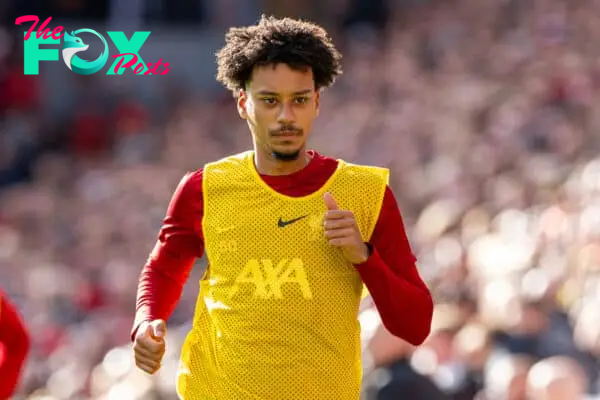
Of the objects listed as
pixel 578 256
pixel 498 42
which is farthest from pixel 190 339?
pixel 498 42

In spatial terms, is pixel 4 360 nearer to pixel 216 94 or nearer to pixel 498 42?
pixel 498 42

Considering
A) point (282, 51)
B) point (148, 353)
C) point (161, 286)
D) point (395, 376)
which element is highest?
point (282, 51)

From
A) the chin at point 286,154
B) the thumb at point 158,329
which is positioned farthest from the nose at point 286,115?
the thumb at point 158,329

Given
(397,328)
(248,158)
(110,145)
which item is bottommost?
(110,145)

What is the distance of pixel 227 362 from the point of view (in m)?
5.01

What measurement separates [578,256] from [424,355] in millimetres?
1414

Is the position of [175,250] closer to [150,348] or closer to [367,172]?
[150,348]

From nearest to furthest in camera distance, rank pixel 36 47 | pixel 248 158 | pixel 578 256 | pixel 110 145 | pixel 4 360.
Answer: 1. pixel 248 158
2. pixel 4 360
3. pixel 578 256
4. pixel 36 47
5. pixel 110 145

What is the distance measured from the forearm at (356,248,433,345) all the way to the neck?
0.43m

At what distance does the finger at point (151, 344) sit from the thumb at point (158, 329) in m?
0.02

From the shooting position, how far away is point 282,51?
16.6 ft

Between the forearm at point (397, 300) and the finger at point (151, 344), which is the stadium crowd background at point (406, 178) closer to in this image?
the forearm at point (397, 300)

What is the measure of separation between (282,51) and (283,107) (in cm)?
18

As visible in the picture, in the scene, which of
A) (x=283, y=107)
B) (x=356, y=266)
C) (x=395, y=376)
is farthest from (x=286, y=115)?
(x=395, y=376)
